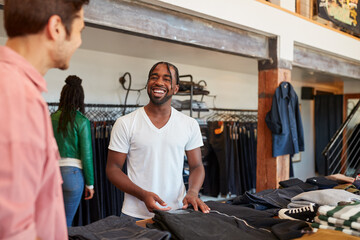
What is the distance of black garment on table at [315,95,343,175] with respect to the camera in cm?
800

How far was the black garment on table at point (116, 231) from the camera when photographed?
1093 millimetres

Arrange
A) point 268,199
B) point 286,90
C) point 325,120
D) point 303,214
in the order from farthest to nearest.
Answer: point 325,120, point 286,90, point 268,199, point 303,214

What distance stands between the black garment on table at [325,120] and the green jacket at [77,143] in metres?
6.56

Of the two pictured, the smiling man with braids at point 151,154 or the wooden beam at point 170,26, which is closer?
the smiling man with braids at point 151,154

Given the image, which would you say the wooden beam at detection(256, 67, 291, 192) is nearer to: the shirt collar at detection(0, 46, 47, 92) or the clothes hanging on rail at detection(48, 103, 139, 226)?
the clothes hanging on rail at detection(48, 103, 139, 226)

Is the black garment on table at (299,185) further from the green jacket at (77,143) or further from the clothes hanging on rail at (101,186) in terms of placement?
the clothes hanging on rail at (101,186)

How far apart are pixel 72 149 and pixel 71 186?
32 centimetres

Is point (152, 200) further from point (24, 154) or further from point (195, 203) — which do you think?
point (24, 154)

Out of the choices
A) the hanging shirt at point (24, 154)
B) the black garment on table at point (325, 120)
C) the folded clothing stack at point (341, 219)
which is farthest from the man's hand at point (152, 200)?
the black garment on table at point (325, 120)

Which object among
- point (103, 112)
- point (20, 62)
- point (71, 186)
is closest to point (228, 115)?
point (103, 112)

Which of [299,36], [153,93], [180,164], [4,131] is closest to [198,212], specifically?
[180,164]

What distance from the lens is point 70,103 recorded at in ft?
9.71

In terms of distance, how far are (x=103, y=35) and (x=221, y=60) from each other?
2101 mm

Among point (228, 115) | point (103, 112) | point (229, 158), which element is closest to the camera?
point (103, 112)
